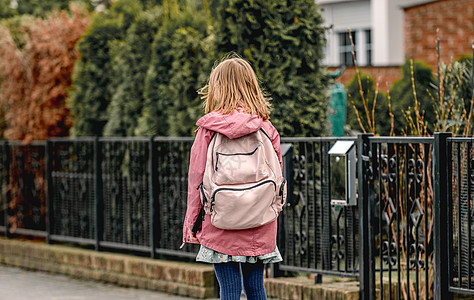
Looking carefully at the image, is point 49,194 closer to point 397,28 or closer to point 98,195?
point 98,195

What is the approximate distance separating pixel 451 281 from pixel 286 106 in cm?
296

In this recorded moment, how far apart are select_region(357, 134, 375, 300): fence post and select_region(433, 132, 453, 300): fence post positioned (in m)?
0.78

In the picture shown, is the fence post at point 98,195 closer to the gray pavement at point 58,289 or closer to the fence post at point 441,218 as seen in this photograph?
the gray pavement at point 58,289

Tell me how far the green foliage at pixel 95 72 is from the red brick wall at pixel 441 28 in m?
9.36

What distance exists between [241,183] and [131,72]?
5959 millimetres

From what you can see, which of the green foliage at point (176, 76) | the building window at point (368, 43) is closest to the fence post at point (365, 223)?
the green foliage at point (176, 76)

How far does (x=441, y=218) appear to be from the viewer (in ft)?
21.8

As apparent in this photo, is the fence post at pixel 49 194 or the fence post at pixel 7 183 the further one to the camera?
the fence post at pixel 7 183

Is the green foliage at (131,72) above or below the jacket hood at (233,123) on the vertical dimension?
above

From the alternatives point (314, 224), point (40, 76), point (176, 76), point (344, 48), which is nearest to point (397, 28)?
point (344, 48)

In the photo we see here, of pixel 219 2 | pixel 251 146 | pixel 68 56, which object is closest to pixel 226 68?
pixel 251 146

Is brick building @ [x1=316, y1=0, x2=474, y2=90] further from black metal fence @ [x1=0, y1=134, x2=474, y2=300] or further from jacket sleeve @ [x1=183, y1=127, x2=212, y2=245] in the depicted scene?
jacket sleeve @ [x1=183, y1=127, x2=212, y2=245]

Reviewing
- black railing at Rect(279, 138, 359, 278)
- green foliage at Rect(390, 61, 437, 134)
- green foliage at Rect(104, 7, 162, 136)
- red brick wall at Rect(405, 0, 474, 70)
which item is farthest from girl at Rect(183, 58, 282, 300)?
red brick wall at Rect(405, 0, 474, 70)

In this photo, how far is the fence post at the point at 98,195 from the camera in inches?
412
